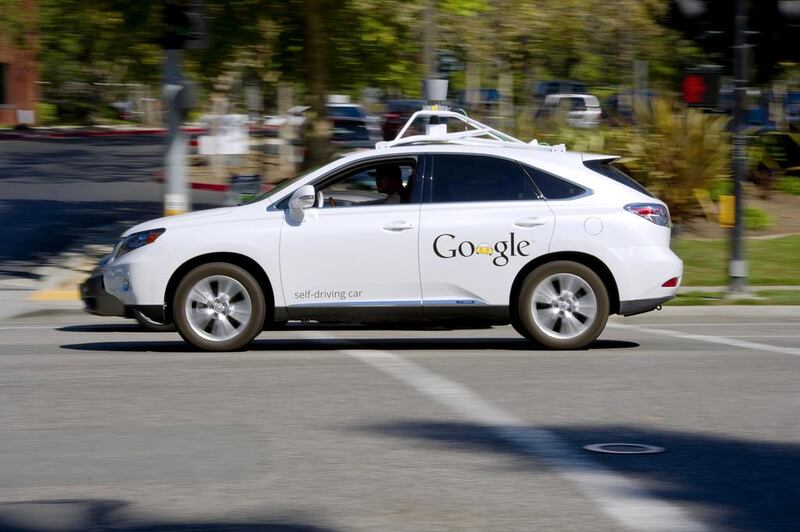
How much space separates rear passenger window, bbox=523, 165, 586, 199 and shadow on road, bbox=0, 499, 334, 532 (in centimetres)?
577

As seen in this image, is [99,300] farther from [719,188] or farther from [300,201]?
[719,188]

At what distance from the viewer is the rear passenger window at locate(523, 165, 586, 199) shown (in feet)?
34.4

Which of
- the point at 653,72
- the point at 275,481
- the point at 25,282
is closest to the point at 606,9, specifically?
the point at 653,72

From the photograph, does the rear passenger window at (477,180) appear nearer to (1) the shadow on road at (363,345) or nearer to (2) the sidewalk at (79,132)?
(1) the shadow on road at (363,345)

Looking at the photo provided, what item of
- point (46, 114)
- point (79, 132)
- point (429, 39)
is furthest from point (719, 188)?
point (46, 114)

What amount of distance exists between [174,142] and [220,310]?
5654 millimetres

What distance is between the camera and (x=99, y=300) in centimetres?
1050

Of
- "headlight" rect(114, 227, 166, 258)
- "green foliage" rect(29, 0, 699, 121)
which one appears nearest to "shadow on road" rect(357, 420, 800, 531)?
"headlight" rect(114, 227, 166, 258)

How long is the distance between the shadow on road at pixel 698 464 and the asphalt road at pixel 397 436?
0.06 feet

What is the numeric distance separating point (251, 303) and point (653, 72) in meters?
36.6

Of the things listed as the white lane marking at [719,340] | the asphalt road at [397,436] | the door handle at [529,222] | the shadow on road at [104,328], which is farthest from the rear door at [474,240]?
the shadow on road at [104,328]

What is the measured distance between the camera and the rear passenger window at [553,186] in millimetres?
10492

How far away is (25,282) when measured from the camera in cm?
1609

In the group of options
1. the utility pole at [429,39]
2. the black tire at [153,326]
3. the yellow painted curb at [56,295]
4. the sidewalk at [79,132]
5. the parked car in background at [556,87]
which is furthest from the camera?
the parked car in background at [556,87]
